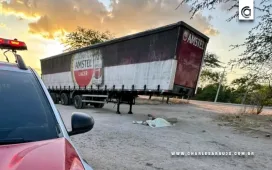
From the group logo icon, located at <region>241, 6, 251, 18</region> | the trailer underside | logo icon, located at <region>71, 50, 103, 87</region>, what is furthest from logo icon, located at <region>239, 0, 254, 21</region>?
logo icon, located at <region>71, 50, 103, 87</region>

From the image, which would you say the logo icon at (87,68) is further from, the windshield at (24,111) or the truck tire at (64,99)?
the windshield at (24,111)

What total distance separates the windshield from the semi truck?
26.6 feet

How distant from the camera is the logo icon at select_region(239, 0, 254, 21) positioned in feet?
32.6

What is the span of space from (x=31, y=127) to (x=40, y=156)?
55 centimetres

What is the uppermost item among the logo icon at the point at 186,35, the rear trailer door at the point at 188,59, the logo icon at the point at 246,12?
the logo icon at the point at 246,12

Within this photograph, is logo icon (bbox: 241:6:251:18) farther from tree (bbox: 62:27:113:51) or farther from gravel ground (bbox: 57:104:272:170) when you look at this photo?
tree (bbox: 62:27:113:51)

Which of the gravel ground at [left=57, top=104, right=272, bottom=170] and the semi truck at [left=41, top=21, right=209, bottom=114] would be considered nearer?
the gravel ground at [left=57, top=104, right=272, bottom=170]

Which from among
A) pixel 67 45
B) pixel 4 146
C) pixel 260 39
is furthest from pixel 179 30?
pixel 67 45

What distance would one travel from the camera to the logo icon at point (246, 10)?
9936 mm

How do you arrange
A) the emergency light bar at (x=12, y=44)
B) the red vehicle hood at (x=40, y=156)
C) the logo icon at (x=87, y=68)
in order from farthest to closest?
the logo icon at (x=87, y=68) → the emergency light bar at (x=12, y=44) → the red vehicle hood at (x=40, y=156)

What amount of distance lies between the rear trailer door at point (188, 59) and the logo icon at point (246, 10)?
6.00 feet

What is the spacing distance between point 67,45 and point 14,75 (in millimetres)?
34290

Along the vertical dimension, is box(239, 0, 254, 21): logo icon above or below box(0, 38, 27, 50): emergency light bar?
above

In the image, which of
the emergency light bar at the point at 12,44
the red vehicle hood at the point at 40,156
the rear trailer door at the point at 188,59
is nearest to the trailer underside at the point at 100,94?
the rear trailer door at the point at 188,59
